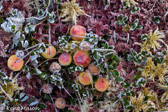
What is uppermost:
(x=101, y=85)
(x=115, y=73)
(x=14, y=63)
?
(x=14, y=63)

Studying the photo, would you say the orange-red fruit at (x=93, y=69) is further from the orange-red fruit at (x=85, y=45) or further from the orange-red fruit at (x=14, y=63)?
the orange-red fruit at (x=14, y=63)

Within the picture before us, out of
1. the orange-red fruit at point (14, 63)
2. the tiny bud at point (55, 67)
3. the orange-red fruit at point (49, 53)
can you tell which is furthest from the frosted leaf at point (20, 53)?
the tiny bud at point (55, 67)

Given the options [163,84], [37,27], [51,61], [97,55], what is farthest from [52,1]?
[163,84]

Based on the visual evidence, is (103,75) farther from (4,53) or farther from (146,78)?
(4,53)

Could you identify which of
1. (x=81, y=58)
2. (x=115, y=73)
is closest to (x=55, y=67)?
(x=81, y=58)

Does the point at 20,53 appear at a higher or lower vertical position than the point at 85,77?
higher

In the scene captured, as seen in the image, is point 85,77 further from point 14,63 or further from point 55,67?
point 14,63

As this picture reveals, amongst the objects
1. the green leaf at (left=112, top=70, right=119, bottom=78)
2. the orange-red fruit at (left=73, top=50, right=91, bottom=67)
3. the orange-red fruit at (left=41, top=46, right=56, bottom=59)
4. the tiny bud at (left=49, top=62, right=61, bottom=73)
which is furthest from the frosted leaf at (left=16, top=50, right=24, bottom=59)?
the green leaf at (left=112, top=70, right=119, bottom=78)

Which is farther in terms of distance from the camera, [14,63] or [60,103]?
[60,103]

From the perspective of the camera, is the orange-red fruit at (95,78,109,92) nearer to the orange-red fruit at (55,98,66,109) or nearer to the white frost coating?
the orange-red fruit at (55,98,66,109)
